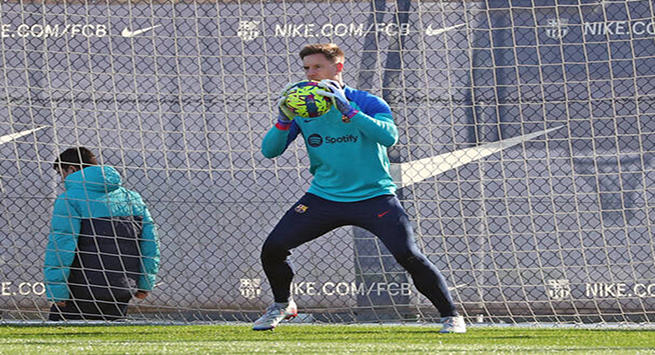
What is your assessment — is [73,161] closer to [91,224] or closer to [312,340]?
[91,224]

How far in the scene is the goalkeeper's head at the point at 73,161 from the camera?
18.4ft

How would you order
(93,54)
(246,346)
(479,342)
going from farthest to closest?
(93,54) → (479,342) → (246,346)

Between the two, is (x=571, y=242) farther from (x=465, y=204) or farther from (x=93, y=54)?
(x=93, y=54)

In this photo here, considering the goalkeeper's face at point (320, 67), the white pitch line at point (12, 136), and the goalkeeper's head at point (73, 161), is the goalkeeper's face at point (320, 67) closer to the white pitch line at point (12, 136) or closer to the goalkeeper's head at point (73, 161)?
the goalkeeper's head at point (73, 161)

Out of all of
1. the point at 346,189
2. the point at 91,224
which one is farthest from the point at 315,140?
the point at 91,224

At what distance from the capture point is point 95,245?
5.68 m

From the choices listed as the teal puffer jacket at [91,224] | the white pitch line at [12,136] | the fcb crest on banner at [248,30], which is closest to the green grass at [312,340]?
the teal puffer jacket at [91,224]

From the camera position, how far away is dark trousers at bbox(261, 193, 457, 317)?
4.43 m

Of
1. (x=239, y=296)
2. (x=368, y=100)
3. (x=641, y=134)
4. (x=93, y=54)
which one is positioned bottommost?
(x=239, y=296)

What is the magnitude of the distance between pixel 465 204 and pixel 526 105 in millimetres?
727

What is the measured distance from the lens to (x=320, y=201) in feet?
14.9

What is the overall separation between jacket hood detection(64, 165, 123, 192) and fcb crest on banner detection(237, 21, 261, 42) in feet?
4.01

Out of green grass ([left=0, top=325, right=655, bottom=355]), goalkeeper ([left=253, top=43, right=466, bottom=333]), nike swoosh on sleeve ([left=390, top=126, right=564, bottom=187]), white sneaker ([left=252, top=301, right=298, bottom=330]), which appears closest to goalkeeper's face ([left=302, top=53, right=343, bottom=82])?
goalkeeper ([left=253, top=43, right=466, bottom=333])

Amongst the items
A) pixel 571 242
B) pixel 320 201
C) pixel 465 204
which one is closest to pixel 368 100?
pixel 320 201
